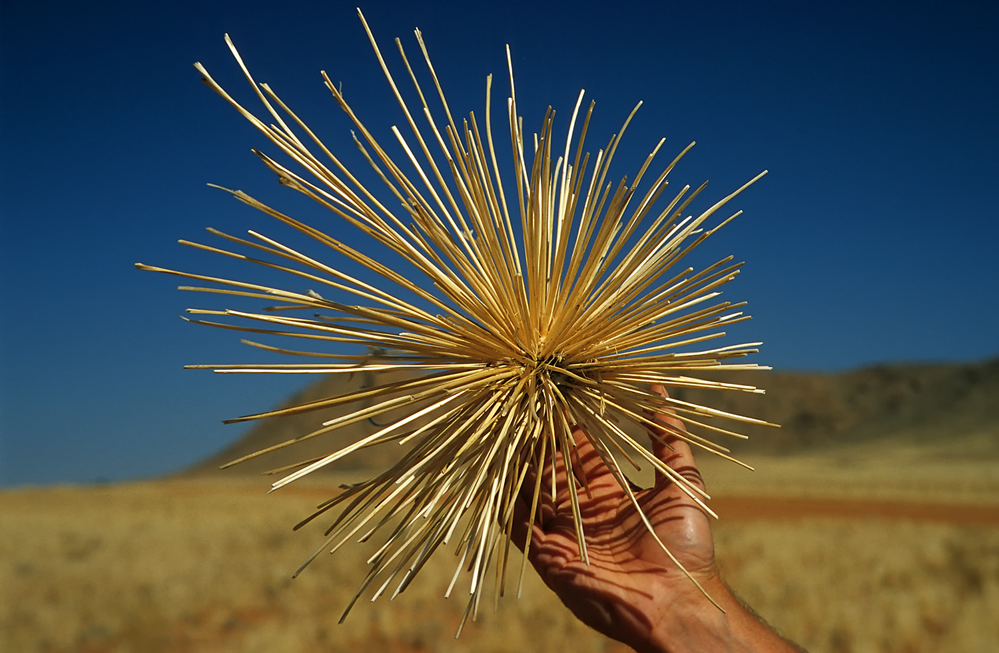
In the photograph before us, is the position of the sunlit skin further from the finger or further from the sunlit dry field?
the sunlit dry field

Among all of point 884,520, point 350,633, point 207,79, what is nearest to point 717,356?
point 207,79

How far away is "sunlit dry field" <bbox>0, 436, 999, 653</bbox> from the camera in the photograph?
667 centimetres

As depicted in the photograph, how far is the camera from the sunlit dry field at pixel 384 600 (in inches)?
263

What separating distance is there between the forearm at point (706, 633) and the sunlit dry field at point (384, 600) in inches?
213

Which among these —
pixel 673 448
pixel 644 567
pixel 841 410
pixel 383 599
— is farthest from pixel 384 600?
pixel 841 410

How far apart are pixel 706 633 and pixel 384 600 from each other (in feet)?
23.6

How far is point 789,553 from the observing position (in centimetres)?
959

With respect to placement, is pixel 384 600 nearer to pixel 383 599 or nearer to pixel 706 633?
pixel 383 599

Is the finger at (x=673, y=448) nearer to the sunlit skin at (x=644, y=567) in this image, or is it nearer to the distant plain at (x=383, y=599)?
the sunlit skin at (x=644, y=567)

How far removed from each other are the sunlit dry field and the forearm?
5417 mm

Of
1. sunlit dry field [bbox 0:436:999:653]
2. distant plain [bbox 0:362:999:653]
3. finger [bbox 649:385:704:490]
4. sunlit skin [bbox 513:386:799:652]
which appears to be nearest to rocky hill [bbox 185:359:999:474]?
distant plain [bbox 0:362:999:653]

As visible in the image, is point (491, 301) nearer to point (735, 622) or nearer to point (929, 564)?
point (735, 622)

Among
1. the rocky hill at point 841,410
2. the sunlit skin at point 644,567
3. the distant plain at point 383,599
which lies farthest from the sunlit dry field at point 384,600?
the rocky hill at point 841,410

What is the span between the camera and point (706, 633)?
1.61 m
